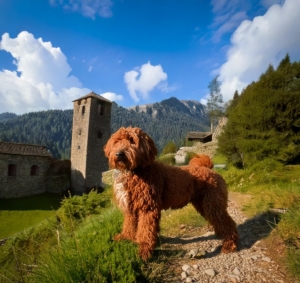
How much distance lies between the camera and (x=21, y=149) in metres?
26.3

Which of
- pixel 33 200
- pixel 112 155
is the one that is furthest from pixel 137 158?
pixel 33 200

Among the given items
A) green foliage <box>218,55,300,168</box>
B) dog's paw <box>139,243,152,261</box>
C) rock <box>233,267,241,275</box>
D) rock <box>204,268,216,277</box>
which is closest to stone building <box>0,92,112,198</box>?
green foliage <box>218,55,300,168</box>

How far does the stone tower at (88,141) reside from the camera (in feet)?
96.1

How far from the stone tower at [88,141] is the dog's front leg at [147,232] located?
1085 inches

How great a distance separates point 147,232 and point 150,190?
583 mm

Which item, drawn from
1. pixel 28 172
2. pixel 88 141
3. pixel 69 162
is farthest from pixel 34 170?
pixel 88 141

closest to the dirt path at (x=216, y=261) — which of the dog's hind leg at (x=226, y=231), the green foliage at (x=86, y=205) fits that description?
the dog's hind leg at (x=226, y=231)

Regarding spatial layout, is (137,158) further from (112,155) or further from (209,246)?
(209,246)

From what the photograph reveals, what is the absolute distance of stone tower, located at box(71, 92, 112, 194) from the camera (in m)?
29.3

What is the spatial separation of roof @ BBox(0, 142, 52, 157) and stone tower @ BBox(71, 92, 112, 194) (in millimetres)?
4491

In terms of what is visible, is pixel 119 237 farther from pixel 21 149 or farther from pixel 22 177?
pixel 21 149

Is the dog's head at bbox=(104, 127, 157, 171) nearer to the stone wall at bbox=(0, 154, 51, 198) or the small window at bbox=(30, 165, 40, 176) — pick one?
the stone wall at bbox=(0, 154, 51, 198)

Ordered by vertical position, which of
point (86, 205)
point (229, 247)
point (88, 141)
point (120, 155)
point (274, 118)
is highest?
point (88, 141)

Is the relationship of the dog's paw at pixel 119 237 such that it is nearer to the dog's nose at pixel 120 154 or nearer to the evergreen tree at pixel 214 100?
the dog's nose at pixel 120 154
